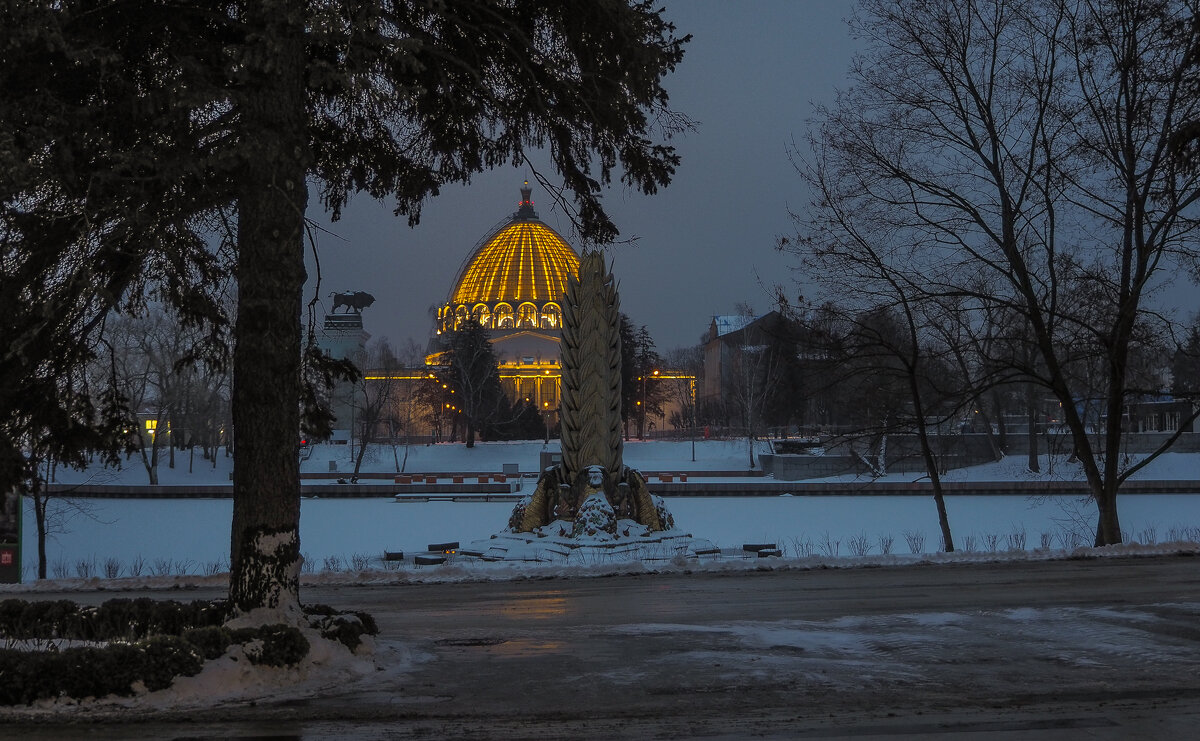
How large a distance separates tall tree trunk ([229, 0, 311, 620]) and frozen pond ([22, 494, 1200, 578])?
38.9 feet

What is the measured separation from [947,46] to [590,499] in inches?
365

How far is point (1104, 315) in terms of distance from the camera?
53.9 feet

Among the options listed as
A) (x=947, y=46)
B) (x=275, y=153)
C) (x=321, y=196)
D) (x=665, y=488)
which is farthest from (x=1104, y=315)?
(x=665, y=488)

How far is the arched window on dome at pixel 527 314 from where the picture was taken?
125 m

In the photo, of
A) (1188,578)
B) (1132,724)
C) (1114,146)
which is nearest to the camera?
(1132,724)

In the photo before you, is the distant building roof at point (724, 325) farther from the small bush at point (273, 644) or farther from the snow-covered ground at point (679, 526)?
the small bush at point (273, 644)

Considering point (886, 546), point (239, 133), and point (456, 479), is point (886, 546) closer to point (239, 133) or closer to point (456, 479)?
point (239, 133)

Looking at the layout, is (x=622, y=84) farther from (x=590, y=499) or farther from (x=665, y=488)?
(x=665, y=488)

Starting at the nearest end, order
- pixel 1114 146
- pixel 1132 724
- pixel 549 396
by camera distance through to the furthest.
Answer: pixel 1132 724
pixel 1114 146
pixel 549 396

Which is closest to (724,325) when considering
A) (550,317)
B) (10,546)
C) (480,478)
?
(550,317)

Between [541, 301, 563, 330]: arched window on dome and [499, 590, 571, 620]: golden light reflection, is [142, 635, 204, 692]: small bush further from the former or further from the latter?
[541, 301, 563, 330]: arched window on dome

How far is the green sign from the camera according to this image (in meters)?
→ 16.6

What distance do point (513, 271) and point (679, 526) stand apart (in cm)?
10203

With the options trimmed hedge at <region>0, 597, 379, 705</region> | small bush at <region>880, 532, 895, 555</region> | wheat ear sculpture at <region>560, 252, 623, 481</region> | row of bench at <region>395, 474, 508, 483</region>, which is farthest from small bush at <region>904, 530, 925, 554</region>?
row of bench at <region>395, 474, 508, 483</region>
